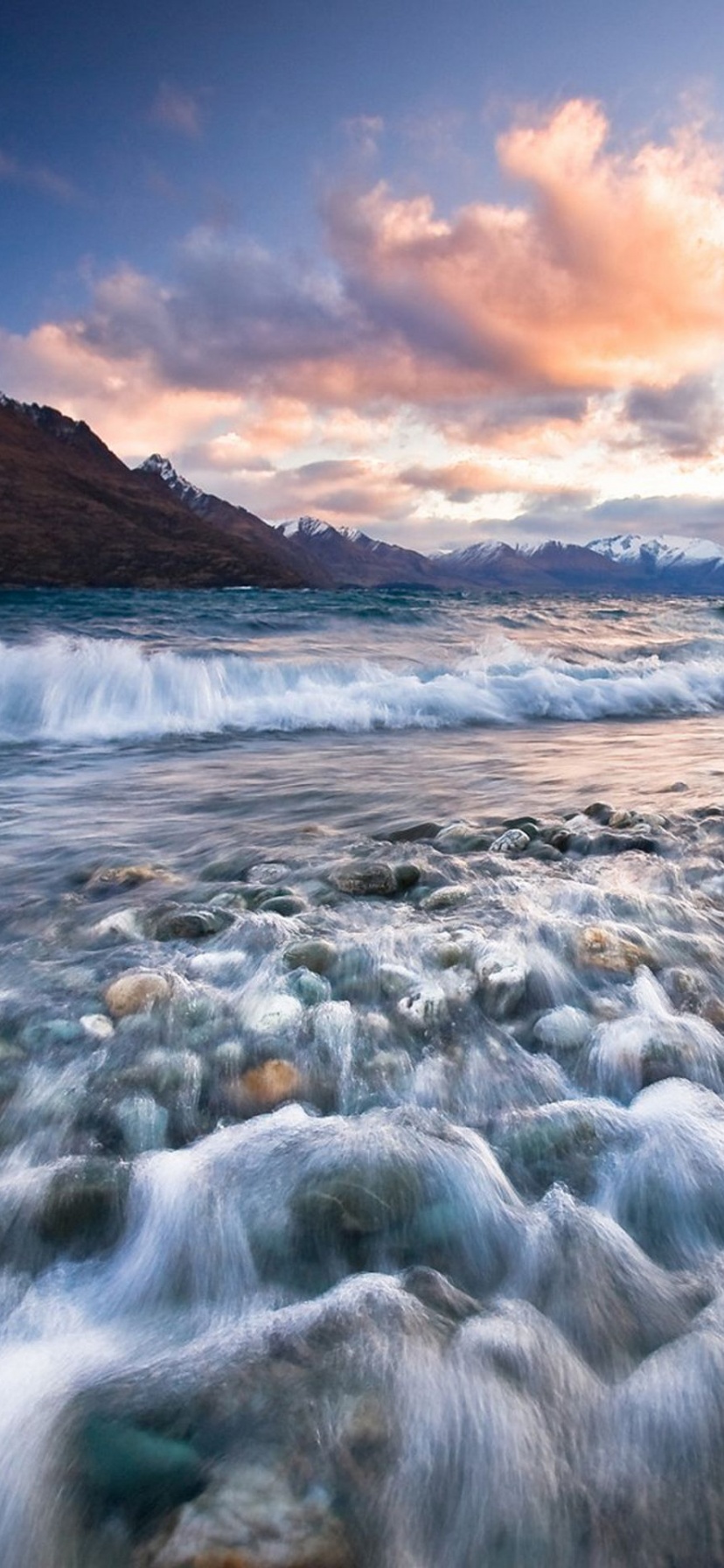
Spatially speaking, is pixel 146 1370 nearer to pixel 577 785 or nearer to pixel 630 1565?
pixel 630 1565

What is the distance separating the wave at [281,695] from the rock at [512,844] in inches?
202

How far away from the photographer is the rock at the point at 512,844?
4.16 metres

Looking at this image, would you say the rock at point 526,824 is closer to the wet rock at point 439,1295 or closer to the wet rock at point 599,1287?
the wet rock at point 599,1287

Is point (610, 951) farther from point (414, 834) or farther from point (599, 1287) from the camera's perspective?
point (414, 834)

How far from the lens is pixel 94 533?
9850 cm

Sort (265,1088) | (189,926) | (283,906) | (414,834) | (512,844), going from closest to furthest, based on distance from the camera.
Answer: (265,1088)
(189,926)
(283,906)
(512,844)
(414,834)

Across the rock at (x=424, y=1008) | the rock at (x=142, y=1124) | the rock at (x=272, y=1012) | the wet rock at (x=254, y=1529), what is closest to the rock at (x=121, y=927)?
the rock at (x=272, y=1012)

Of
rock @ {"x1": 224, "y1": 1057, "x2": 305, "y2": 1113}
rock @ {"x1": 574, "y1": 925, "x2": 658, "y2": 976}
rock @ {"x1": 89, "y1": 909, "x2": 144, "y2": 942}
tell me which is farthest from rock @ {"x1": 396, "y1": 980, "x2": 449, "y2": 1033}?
rock @ {"x1": 89, "y1": 909, "x2": 144, "y2": 942}

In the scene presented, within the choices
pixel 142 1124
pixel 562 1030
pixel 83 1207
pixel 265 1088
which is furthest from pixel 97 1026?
pixel 562 1030

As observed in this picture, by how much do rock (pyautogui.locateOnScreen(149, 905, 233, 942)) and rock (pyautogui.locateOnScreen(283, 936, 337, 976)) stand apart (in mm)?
409

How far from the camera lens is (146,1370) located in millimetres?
1391

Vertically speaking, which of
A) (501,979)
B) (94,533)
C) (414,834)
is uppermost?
(94,533)

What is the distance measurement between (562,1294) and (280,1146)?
0.72 meters

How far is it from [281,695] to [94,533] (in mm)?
98627
